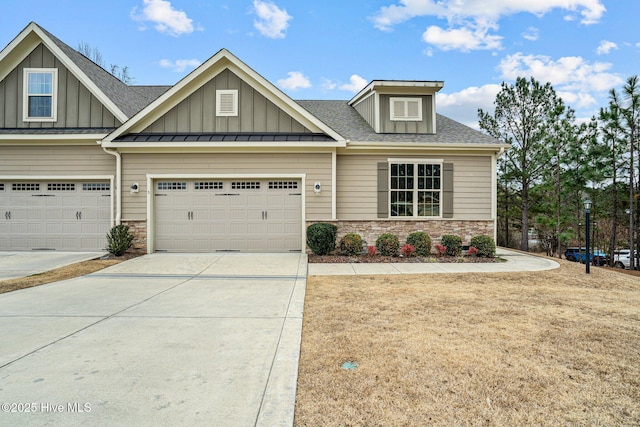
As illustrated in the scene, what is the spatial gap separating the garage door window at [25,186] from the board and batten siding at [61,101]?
1.90 m

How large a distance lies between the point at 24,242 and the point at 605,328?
1473cm

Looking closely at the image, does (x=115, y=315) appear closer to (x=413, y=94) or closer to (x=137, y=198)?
(x=137, y=198)

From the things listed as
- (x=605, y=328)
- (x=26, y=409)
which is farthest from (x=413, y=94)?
(x=26, y=409)

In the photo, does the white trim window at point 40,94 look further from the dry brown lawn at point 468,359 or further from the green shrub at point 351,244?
the dry brown lawn at point 468,359

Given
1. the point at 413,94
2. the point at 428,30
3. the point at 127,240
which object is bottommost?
the point at 127,240

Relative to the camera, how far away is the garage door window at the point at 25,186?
11055 millimetres

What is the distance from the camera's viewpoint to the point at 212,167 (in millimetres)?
10836

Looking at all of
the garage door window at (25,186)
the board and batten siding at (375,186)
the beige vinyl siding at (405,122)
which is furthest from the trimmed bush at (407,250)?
the garage door window at (25,186)

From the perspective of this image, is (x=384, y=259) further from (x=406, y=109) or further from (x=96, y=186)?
(x=96, y=186)

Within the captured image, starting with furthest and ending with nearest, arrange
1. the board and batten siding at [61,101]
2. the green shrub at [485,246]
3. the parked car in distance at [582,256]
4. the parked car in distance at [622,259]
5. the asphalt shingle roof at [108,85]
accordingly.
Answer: the parked car in distance at [582,256] → the parked car in distance at [622,259] → the asphalt shingle roof at [108,85] → the board and batten siding at [61,101] → the green shrub at [485,246]

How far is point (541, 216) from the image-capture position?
709 inches

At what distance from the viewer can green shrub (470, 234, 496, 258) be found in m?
10.8

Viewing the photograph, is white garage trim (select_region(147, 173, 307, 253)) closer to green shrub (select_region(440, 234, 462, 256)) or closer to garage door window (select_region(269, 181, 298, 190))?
garage door window (select_region(269, 181, 298, 190))

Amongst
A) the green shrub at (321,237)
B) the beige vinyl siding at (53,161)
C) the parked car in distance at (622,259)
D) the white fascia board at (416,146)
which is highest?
the white fascia board at (416,146)
